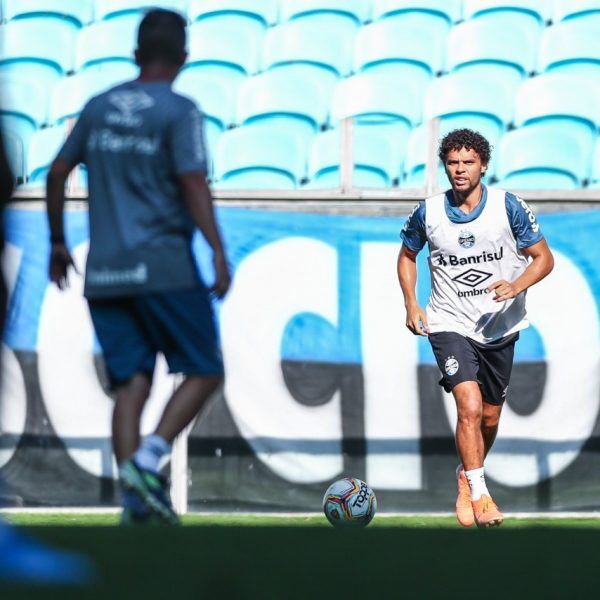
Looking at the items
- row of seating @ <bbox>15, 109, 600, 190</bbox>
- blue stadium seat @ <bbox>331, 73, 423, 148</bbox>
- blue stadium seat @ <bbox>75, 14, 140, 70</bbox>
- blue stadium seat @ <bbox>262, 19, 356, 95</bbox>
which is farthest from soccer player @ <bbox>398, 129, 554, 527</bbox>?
blue stadium seat @ <bbox>75, 14, 140, 70</bbox>

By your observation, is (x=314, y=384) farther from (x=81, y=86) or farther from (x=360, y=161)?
(x=81, y=86)

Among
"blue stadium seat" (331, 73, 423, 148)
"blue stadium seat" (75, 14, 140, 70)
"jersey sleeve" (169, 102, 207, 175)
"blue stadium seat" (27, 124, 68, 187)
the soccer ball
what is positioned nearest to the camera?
"jersey sleeve" (169, 102, 207, 175)

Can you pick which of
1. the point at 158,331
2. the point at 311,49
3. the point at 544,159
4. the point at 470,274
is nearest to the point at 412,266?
the point at 470,274

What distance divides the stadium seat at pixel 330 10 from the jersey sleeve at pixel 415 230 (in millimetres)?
6963

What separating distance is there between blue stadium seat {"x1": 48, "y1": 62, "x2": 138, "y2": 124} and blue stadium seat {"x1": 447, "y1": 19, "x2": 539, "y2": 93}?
3.36 meters

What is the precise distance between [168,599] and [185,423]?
6.10 ft

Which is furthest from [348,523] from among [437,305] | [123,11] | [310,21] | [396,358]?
[123,11]

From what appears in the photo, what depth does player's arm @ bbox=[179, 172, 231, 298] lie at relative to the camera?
4551 mm

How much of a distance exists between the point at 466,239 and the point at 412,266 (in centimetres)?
47

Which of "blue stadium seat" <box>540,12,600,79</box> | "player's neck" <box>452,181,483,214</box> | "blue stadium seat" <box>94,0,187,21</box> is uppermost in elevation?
"blue stadium seat" <box>94,0,187,21</box>

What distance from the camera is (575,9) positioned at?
13547 mm

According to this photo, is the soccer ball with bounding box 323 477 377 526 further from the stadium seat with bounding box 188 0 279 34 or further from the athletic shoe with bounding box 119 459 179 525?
the stadium seat with bounding box 188 0 279 34

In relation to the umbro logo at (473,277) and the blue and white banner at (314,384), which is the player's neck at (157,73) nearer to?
the umbro logo at (473,277)

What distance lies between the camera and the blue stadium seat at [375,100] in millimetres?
12562
